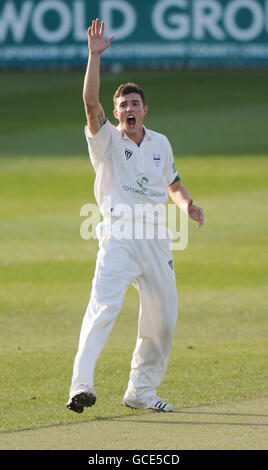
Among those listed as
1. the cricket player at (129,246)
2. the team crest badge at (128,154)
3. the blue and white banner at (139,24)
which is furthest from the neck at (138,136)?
the blue and white banner at (139,24)

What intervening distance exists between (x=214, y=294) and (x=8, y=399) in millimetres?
3721

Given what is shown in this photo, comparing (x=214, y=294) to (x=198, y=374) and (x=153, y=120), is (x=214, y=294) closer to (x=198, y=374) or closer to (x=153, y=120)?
(x=198, y=374)

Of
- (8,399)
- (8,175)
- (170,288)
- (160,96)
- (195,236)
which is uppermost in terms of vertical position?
(160,96)

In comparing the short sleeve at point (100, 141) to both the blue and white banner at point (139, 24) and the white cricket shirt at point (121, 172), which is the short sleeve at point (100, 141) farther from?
the blue and white banner at point (139, 24)

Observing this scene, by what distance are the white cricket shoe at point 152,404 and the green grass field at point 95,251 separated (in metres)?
0.12

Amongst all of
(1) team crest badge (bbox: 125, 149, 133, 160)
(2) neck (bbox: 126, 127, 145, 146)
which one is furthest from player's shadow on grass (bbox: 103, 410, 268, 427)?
(2) neck (bbox: 126, 127, 145, 146)

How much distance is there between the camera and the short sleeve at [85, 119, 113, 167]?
6.78 meters

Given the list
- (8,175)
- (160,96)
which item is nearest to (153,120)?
(160,96)

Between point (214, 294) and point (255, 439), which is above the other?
point (214, 294)

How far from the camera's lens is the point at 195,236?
13328 millimetres

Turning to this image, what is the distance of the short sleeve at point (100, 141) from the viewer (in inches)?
267

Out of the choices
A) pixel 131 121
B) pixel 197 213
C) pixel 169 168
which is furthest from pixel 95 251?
pixel 131 121

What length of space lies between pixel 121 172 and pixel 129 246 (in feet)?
1.66

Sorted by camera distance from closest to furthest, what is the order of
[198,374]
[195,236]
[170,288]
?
[170,288] < [198,374] < [195,236]
